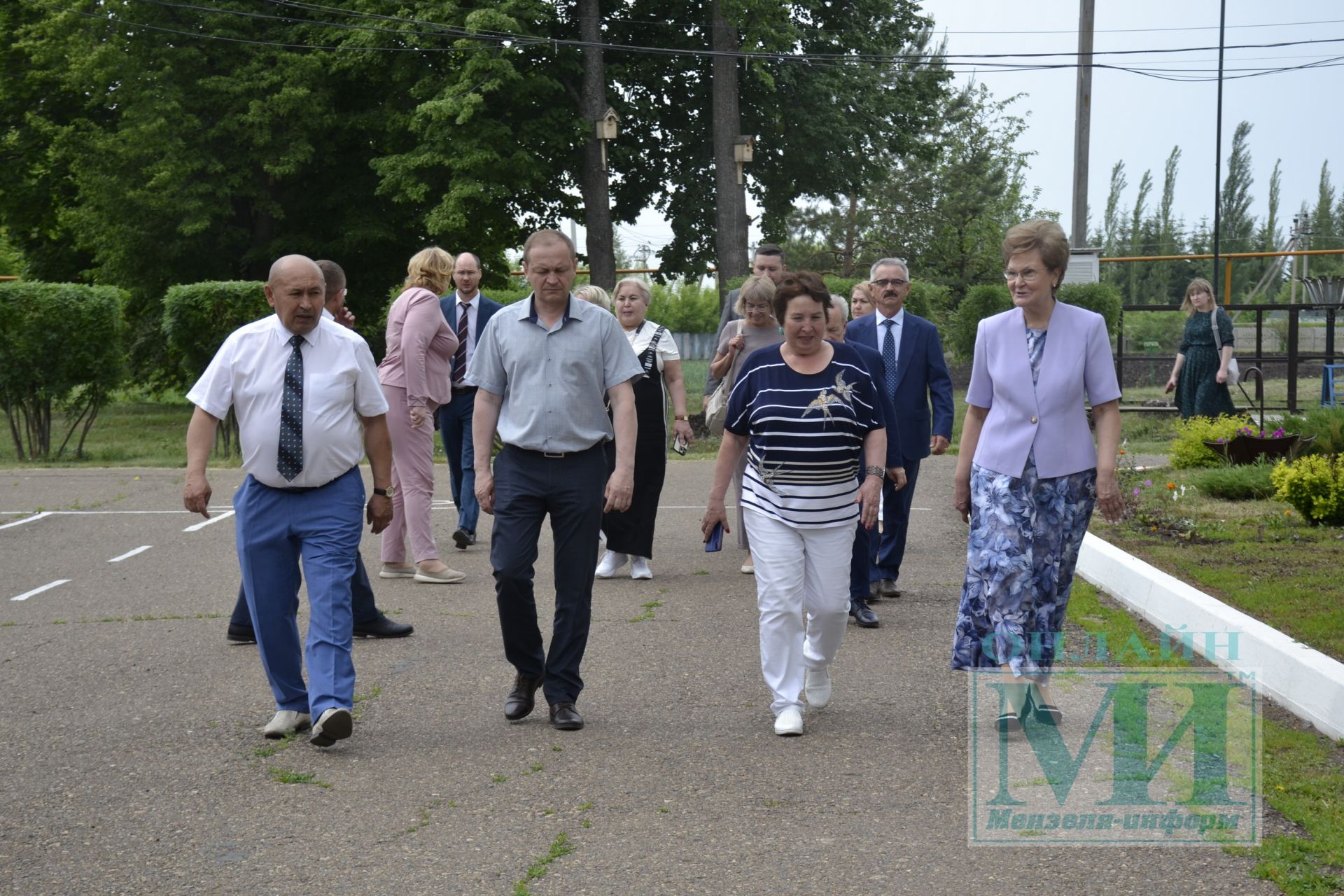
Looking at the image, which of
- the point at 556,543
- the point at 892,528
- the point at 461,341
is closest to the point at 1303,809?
the point at 556,543

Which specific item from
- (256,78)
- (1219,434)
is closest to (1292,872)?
(1219,434)

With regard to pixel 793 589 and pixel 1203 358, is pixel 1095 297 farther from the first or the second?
pixel 793 589

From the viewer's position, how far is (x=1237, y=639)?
6.70m

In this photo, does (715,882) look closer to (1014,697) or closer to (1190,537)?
(1014,697)

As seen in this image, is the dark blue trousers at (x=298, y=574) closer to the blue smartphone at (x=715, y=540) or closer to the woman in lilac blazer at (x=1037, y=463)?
the blue smartphone at (x=715, y=540)

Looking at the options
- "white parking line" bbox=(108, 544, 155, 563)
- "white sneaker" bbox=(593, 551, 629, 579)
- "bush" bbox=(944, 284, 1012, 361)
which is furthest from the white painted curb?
"bush" bbox=(944, 284, 1012, 361)

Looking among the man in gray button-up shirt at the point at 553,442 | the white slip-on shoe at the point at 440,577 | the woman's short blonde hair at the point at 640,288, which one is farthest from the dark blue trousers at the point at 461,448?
the man in gray button-up shirt at the point at 553,442

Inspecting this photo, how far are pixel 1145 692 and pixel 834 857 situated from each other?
2479 mm

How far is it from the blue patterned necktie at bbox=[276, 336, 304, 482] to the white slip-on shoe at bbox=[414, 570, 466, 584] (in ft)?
12.4

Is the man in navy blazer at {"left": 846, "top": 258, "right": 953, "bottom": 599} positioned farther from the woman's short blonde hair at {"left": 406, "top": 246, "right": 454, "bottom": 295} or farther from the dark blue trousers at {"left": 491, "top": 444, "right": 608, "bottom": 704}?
the dark blue trousers at {"left": 491, "top": 444, "right": 608, "bottom": 704}

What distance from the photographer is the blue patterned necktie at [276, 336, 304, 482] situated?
573cm

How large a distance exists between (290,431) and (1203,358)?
12.0 meters

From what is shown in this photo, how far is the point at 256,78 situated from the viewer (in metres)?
26.6

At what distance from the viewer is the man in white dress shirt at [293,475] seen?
573 cm
